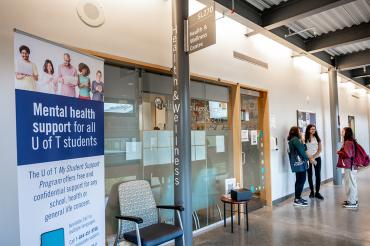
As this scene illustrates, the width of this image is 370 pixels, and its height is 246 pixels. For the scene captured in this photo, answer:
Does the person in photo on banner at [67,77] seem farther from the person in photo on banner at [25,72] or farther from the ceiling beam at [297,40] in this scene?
the ceiling beam at [297,40]

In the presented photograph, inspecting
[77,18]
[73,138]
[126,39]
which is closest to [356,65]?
[126,39]

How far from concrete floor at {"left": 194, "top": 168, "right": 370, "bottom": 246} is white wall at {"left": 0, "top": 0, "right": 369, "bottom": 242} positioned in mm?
854

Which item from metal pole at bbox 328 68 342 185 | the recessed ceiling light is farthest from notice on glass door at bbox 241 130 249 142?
metal pole at bbox 328 68 342 185

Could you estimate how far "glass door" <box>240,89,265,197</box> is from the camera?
5031mm

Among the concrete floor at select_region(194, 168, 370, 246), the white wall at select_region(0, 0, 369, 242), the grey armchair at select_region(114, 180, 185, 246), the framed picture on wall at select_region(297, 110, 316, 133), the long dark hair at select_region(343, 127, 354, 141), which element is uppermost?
the white wall at select_region(0, 0, 369, 242)

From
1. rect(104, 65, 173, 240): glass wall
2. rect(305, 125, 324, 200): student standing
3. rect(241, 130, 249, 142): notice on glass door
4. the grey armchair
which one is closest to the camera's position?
the grey armchair

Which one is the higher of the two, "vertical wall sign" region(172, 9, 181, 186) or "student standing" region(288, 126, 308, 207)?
"vertical wall sign" region(172, 9, 181, 186)

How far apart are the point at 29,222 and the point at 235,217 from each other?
3628 millimetres

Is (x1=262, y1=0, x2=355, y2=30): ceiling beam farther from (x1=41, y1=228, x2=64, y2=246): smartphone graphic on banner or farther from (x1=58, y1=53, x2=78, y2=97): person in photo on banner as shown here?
(x1=41, y1=228, x2=64, y2=246): smartphone graphic on banner

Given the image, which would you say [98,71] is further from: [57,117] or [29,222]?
[29,222]

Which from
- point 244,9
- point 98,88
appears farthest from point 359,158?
point 98,88

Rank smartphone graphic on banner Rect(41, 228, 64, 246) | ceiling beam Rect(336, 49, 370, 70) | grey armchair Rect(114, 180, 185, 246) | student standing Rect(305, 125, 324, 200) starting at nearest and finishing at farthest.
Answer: smartphone graphic on banner Rect(41, 228, 64, 246), grey armchair Rect(114, 180, 185, 246), student standing Rect(305, 125, 324, 200), ceiling beam Rect(336, 49, 370, 70)

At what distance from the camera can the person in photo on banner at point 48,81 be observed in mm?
1704

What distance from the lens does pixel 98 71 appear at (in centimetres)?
219
